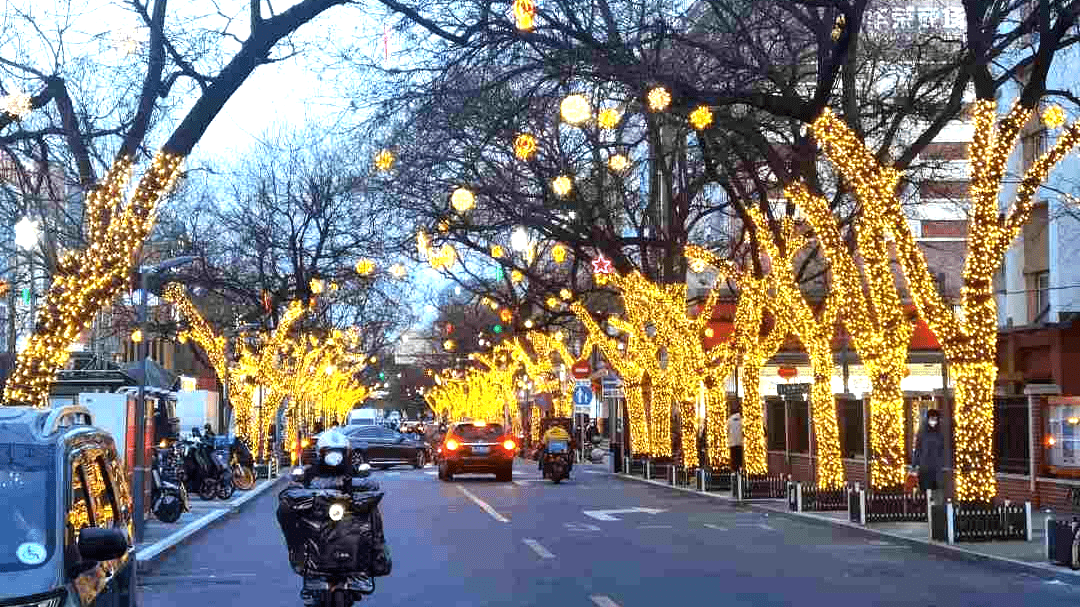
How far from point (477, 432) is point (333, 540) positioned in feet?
105

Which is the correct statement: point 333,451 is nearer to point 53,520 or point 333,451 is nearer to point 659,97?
point 53,520

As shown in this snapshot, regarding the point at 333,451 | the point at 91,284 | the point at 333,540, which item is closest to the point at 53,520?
the point at 333,540

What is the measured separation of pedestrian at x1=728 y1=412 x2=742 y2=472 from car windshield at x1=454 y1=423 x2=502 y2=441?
28.9 ft

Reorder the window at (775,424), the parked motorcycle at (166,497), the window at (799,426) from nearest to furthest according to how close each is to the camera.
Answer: the parked motorcycle at (166,497) → the window at (799,426) → the window at (775,424)

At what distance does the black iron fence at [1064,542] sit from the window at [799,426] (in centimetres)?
2094

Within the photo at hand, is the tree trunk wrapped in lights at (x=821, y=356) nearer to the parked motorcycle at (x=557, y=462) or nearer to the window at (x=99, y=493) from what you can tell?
the parked motorcycle at (x=557, y=462)

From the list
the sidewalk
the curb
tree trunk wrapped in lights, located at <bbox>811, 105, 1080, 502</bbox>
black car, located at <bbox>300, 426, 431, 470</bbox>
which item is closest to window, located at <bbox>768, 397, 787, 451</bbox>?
the curb

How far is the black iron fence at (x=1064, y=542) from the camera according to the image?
16.4 meters

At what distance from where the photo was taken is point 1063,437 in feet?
84.5

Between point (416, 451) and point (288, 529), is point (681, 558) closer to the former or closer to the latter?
point (288, 529)

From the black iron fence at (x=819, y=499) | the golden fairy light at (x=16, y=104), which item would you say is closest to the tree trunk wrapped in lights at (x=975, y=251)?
the black iron fence at (x=819, y=499)

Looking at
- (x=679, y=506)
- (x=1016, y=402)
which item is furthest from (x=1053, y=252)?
(x=679, y=506)

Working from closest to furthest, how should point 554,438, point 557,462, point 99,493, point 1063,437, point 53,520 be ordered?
point 53,520 < point 99,493 < point 1063,437 < point 557,462 < point 554,438

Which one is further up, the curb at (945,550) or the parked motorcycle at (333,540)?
the parked motorcycle at (333,540)
